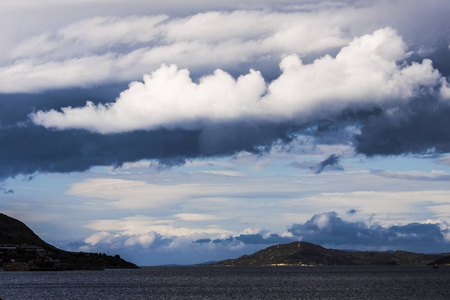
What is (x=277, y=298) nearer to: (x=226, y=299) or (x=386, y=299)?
(x=226, y=299)

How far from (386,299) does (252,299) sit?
136ft

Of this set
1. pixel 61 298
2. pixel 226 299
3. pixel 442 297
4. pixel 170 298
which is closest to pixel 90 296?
pixel 61 298

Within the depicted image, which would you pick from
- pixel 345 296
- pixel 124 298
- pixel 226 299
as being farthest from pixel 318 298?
pixel 124 298

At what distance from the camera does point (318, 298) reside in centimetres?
18500

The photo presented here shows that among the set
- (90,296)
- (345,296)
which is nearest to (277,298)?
(345,296)

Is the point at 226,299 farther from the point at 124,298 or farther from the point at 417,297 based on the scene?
the point at 417,297

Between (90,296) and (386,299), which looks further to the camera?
(90,296)

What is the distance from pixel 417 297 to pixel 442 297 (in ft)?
29.1

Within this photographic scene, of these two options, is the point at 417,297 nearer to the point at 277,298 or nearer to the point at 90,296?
the point at 277,298

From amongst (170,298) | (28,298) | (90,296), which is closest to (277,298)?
(170,298)

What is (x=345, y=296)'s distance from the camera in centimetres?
19088

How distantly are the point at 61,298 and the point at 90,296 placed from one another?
10399 mm

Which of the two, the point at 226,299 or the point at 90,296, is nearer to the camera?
the point at 226,299

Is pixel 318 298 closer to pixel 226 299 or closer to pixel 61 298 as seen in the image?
pixel 226 299
